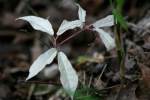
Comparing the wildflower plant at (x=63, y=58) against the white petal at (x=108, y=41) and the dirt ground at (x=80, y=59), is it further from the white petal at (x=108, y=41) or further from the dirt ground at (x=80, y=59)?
the dirt ground at (x=80, y=59)

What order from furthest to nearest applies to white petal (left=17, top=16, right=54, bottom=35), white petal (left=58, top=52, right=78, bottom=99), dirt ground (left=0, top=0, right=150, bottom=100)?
1. dirt ground (left=0, top=0, right=150, bottom=100)
2. white petal (left=17, top=16, right=54, bottom=35)
3. white petal (left=58, top=52, right=78, bottom=99)

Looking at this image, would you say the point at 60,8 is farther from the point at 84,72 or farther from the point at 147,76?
the point at 147,76

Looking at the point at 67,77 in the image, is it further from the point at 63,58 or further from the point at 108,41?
the point at 108,41

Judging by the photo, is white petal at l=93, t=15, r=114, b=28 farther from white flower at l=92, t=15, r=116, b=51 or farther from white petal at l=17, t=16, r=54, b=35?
white petal at l=17, t=16, r=54, b=35

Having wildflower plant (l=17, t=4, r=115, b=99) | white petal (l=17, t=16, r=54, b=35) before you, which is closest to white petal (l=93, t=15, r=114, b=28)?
wildflower plant (l=17, t=4, r=115, b=99)

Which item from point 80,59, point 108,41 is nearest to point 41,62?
point 108,41
